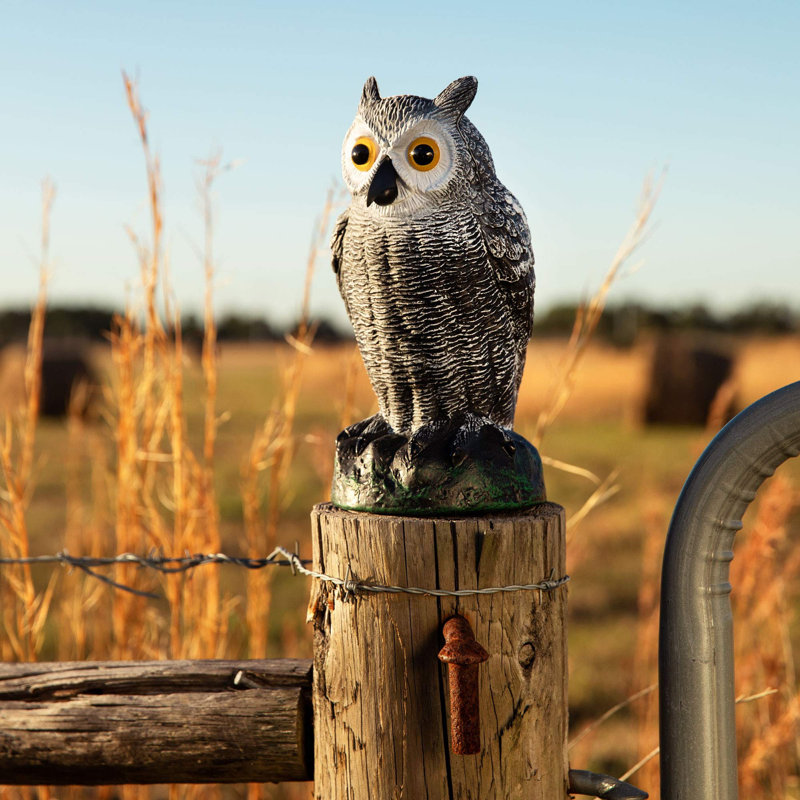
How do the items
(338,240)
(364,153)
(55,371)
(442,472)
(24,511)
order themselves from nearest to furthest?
(442,472), (364,153), (338,240), (24,511), (55,371)

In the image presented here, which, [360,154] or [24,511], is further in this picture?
[24,511]

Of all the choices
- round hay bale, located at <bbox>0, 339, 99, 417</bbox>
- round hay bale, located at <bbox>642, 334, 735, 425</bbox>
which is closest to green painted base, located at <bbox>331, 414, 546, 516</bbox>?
round hay bale, located at <bbox>642, 334, 735, 425</bbox>

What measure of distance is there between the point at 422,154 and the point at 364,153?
0.10m

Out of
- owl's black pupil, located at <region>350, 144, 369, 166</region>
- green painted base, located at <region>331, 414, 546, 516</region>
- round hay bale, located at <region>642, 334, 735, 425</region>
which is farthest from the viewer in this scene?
round hay bale, located at <region>642, 334, 735, 425</region>

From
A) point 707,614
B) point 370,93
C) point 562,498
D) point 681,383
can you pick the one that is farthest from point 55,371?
point 707,614

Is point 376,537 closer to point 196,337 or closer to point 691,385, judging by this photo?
point 196,337

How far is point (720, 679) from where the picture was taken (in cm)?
112

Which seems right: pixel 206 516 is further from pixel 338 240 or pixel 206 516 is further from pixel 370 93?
pixel 370 93

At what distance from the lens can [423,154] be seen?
126 centimetres

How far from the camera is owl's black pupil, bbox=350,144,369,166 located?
4.25ft

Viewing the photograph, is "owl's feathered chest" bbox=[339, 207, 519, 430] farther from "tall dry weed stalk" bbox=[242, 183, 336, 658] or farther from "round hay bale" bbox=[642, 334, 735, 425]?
"round hay bale" bbox=[642, 334, 735, 425]

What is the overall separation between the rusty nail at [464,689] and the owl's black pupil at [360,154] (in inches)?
29.3

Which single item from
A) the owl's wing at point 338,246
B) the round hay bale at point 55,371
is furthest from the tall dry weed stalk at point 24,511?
the round hay bale at point 55,371

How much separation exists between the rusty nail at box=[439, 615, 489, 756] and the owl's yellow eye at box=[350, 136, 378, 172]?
73 cm
